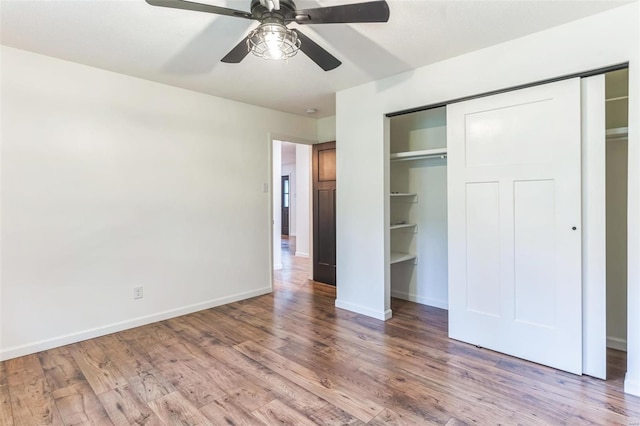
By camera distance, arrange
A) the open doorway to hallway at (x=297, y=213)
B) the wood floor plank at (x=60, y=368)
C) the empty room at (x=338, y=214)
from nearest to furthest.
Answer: the empty room at (x=338, y=214)
the wood floor plank at (x=60, y=368)
the open doorway to hallway at (x=297, y=213)

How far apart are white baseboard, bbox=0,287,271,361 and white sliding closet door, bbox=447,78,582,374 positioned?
2.49m

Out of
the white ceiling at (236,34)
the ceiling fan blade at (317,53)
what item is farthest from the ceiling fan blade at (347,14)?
the white ceiling at (236,34)

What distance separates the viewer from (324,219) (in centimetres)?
475

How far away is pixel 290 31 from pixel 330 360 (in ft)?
7.35

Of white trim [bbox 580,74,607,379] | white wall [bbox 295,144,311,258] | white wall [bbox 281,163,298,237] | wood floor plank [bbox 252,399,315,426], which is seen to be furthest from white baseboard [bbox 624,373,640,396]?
white wall [bbox 281,163,298,237]

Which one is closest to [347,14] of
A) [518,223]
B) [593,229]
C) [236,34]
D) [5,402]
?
[236,34]

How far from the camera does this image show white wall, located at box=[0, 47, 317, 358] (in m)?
2.61

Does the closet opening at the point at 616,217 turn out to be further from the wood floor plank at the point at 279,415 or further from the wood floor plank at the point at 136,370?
the wood floor plank at the point at 136,370

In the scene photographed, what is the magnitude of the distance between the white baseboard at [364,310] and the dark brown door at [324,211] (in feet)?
3.12

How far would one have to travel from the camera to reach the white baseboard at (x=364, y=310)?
3365 mm

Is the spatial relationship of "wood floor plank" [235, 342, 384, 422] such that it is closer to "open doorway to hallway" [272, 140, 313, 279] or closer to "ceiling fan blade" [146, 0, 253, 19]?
"ceiling fan blade" [146, 0, 253, 19]

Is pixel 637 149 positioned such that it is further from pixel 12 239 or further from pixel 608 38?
pixel 12 239

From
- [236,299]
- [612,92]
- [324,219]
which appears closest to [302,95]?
[324,219]

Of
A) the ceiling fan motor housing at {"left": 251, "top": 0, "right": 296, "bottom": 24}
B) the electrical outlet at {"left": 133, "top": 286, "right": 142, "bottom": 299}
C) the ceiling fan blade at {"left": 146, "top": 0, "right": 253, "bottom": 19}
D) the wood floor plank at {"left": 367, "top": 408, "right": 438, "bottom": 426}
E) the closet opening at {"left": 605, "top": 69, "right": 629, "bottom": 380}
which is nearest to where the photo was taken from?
the ceiling fan blade at {"left": 146, "top": 0, "right": 253, "bottom": 19}
